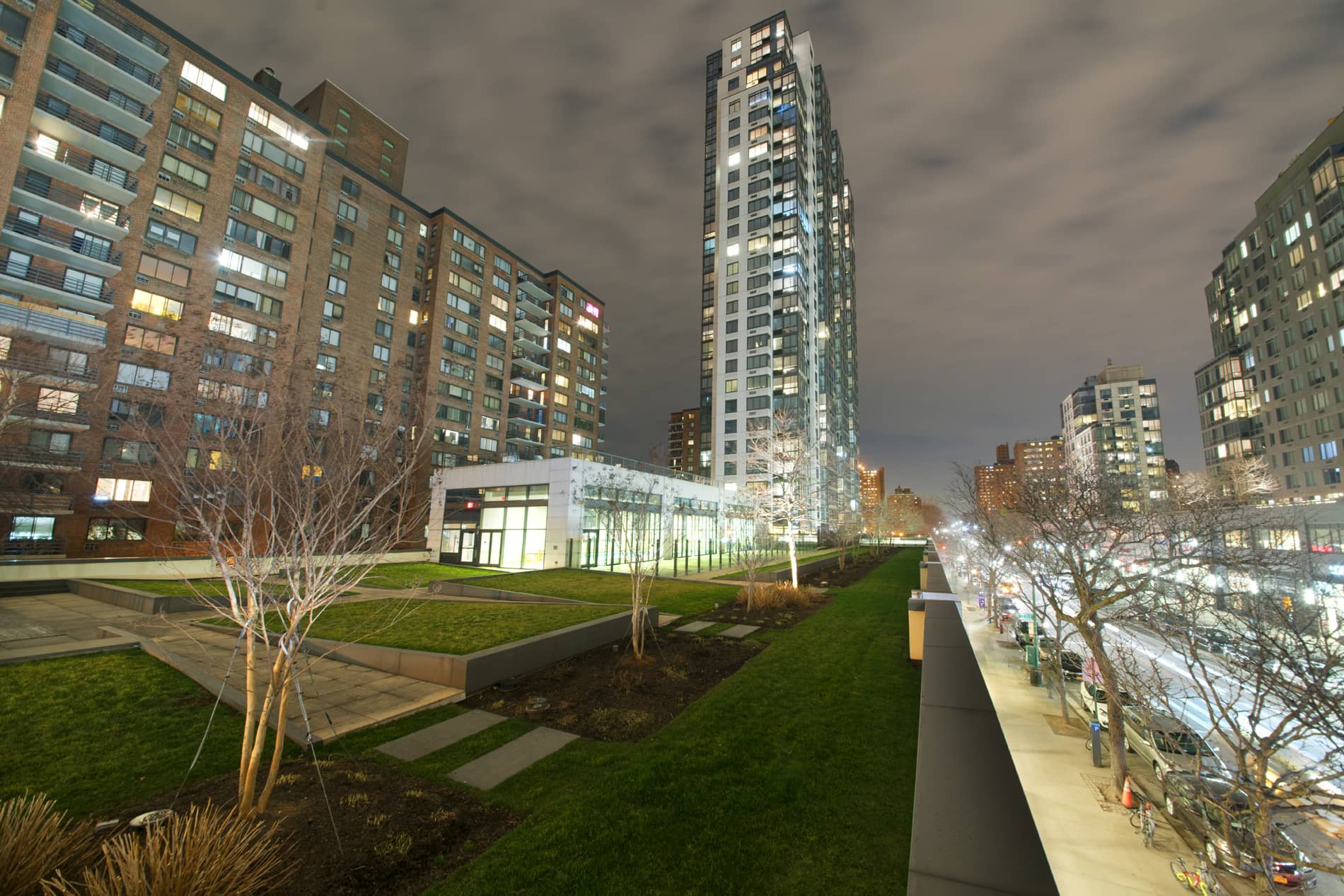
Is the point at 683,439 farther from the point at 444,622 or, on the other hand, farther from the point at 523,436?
the point at 444,622

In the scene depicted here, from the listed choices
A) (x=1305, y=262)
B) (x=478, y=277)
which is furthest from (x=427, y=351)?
(x=1305, y=262)

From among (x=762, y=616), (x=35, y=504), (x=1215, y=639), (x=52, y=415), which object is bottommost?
(x=762, y=616)

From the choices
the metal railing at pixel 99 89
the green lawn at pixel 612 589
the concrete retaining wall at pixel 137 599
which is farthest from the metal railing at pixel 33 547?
the metal railing at pixel 99 89

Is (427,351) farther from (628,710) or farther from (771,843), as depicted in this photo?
(771,843)

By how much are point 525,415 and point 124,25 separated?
1812 inches

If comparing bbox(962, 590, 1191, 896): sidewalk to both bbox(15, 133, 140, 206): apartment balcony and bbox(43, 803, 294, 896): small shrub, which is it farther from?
bbox(15, 133, 140, 206): apartment balcony

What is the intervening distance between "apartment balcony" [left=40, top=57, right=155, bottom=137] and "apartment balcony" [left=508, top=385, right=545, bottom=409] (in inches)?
1492

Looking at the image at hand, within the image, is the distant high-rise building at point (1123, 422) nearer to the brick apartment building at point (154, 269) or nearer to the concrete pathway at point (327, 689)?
the brick apartment building at point (154, 269)

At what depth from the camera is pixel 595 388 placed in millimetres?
81312

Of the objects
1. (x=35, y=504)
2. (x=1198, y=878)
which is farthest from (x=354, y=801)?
(x=35, y=504)

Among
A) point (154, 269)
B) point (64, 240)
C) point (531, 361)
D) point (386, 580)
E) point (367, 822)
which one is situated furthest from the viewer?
point (531, 361)

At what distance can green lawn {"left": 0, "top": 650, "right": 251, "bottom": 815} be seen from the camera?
228 inches

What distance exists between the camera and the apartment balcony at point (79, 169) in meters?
32.0

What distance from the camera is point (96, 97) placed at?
3338cm
